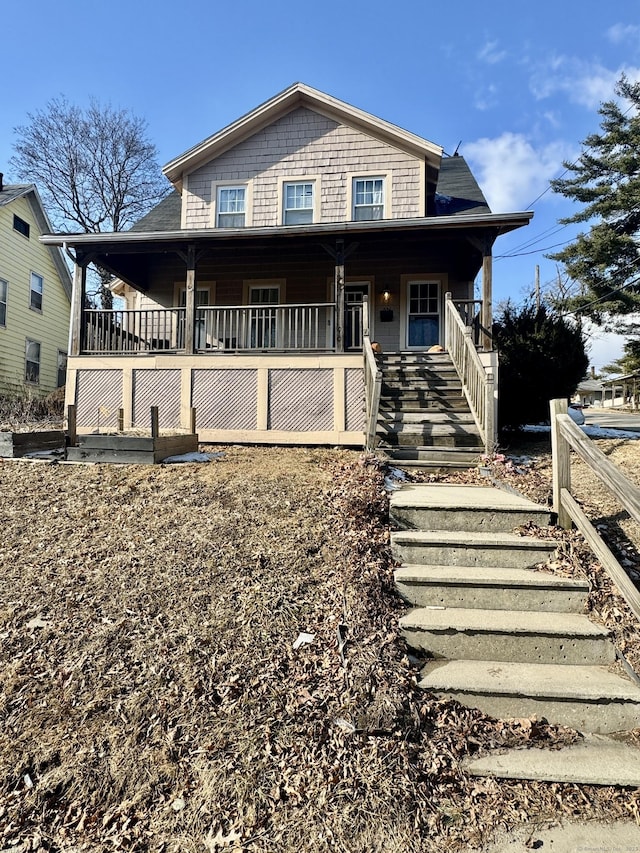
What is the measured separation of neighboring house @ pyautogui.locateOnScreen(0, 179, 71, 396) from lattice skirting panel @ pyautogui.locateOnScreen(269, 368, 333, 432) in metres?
11.3

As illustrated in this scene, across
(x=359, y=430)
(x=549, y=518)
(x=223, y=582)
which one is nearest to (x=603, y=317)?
(x=359, y=430)

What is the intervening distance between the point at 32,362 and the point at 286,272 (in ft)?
39.8

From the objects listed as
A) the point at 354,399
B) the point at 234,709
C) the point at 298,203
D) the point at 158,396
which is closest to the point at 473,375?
the point at 354,399

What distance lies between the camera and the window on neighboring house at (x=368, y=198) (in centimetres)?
1083

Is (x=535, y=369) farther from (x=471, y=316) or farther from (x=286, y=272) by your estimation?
(x=286, y=272)

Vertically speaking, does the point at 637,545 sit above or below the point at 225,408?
below

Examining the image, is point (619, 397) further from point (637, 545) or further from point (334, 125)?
point (637, 545)

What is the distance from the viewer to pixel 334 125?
11.0 metres

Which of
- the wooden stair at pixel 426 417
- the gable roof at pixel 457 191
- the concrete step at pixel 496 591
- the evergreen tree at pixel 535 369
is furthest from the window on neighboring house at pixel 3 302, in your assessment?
the concrete step at pixel 496 591

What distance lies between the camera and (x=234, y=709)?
231cm

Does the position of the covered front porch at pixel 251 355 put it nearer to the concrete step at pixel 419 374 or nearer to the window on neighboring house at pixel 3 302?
the concrete step at pixel 419 374

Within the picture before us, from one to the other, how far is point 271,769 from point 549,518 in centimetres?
289

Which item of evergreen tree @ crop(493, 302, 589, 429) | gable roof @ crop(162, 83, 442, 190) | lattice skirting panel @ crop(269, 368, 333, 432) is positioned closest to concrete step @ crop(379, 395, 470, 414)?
lattice skirting panel @ crop(269, 368, 333, 432)

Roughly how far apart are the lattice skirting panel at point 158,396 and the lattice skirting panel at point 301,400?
1.92m
